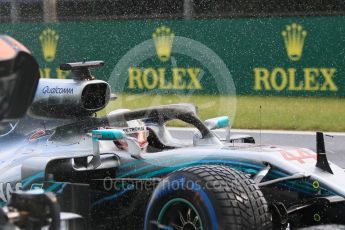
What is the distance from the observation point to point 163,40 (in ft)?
53.1

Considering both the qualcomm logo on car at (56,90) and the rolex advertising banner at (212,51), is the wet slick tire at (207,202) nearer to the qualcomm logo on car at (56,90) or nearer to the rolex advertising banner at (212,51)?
the qualcomm logo on car at (56,90)

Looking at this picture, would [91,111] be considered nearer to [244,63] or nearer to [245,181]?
[245,181]

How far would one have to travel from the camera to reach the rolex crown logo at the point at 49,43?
17.4 metres

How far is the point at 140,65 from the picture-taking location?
16906 mm

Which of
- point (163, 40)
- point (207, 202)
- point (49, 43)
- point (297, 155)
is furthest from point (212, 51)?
point (207, 202)

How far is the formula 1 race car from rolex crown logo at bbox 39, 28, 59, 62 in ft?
36.7

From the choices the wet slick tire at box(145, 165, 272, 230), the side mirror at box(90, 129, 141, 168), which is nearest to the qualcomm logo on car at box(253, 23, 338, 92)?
the side mirror at box(90, 129, 141, 168)

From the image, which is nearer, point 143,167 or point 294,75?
point 143,167

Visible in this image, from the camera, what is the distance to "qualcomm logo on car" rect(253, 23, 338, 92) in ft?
47.2

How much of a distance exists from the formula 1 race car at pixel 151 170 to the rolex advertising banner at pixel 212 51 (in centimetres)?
755

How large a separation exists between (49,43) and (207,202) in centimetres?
1335

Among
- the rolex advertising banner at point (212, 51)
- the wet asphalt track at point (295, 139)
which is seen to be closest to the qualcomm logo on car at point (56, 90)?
the wet asphalt track at point (295, 139)

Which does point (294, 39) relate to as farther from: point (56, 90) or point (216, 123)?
point (56, 90)

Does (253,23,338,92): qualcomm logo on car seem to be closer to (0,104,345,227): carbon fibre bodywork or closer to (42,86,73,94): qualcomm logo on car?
(0,104,345,227): carbon fibre bodywork
